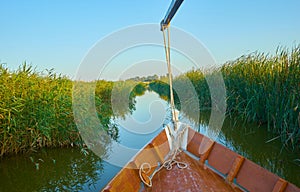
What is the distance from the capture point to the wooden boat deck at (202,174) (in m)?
1.67

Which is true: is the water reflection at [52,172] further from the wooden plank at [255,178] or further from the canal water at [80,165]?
the wooden plank at [255,178]

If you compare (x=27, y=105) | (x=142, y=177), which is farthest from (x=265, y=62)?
(x=27, y=105)

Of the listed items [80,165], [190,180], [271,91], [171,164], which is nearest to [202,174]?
[190,180]

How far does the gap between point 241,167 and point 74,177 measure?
2175mm

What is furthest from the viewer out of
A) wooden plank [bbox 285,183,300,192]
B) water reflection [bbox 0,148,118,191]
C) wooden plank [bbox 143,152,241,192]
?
water reflection [bbox 0,148,118,191]

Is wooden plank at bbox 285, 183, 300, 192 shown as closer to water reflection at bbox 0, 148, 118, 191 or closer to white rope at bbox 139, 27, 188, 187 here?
white rope at bbox 139, 27, 188, 187

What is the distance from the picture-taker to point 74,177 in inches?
120

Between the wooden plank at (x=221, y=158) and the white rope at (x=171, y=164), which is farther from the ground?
the wooden plank at (x=221, y=158)

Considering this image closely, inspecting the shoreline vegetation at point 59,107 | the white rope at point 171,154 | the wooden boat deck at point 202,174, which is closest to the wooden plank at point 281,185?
the wooden boat deck at point 202,174

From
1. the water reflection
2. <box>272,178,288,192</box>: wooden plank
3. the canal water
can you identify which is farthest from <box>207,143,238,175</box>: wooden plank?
the water reflection

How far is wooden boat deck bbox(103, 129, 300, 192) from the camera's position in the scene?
1.67 meters

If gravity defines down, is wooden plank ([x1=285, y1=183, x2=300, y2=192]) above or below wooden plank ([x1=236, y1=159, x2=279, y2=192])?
above

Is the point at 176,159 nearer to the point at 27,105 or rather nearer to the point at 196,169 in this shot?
the point at 196,169

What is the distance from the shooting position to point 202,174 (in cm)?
208
